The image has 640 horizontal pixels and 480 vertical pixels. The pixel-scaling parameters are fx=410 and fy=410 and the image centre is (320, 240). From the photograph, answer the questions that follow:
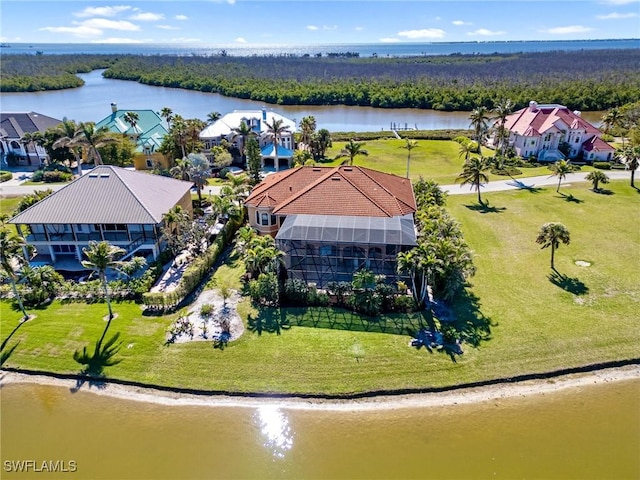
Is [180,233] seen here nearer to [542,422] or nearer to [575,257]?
[542,422]

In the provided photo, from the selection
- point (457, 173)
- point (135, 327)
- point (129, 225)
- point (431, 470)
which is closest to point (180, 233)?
point (129, 225)

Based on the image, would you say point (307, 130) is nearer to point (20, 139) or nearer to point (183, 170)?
point (183, 170)

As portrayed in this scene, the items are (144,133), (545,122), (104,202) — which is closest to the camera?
(104,202)

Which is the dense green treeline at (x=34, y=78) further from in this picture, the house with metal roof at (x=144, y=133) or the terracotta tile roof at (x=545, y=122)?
the terracotta tile roof at (x=545, y=122)

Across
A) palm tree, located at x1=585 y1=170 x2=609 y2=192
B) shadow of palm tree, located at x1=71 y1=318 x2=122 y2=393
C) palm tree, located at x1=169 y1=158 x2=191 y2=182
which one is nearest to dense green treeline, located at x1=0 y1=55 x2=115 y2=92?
palm tree, located at x1=169 y1=158 x2=191 y2=182

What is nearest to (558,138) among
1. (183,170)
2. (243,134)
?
(243,134)

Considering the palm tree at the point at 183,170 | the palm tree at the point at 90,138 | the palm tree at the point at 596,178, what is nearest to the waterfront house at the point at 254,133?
the palm tree at the point at 183,170

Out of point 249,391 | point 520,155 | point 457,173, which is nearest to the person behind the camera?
point 249,391
